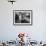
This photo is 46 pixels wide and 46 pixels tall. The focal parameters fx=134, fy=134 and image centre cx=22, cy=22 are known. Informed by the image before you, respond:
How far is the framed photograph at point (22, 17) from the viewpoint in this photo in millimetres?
4816

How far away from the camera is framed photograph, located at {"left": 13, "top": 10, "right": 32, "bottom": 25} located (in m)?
4.82

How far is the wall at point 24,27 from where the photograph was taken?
4.80m

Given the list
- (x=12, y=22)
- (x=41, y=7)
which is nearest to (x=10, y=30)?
(x=12, y=22)

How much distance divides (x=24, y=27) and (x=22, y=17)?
0.37 metres

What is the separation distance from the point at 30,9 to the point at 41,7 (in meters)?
0.40

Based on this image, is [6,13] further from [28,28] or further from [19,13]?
[28,28]

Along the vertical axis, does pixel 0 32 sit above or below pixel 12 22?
below

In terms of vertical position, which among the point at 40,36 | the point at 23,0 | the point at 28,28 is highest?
the point at 23,0

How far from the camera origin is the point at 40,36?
4793mm

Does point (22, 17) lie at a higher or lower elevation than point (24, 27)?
higher

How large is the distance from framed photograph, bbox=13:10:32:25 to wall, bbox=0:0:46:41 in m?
0.13

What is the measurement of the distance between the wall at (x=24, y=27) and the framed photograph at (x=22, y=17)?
13 cm

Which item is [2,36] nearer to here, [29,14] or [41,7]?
[29,14]

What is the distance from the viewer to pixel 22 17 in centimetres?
484
